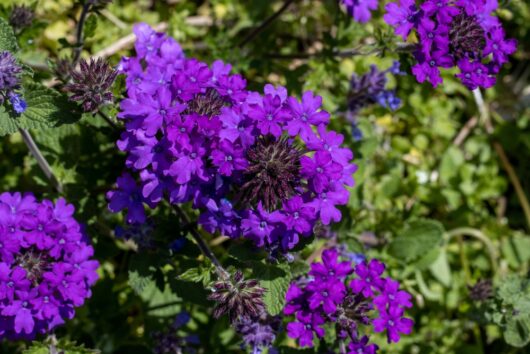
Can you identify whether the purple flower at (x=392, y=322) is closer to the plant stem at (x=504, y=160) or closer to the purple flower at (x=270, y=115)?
the purple flower at (x=270, y=115)

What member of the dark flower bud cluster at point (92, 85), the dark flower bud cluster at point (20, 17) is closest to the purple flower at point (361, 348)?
the dark flower bud cluster at point (92, 85)

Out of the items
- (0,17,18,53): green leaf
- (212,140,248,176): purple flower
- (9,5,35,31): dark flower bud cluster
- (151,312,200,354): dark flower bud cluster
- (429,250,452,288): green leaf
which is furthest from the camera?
(429,250,452,288): green leaf

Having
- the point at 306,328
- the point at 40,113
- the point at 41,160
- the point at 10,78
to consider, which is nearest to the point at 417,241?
the point at 306,328

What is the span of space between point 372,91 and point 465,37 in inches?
43.0

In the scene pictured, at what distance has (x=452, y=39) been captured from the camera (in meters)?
3.26

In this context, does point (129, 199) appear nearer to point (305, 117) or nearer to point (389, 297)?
point (305, 117)

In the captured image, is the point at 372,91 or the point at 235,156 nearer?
the point at 235,156

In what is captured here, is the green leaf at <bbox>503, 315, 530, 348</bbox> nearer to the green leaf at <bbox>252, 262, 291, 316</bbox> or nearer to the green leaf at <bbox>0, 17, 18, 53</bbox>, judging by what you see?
the green leaf at <bbox>252, 262, 291, 316</bbox>

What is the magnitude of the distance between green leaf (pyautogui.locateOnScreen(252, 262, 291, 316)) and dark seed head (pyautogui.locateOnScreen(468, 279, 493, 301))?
165 cm

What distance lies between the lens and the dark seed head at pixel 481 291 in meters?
4.19

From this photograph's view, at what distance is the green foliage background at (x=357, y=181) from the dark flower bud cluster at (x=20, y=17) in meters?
0.11

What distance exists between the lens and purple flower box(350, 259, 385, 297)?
335cm

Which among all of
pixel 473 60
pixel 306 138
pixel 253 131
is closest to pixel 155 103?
pixel 253 131

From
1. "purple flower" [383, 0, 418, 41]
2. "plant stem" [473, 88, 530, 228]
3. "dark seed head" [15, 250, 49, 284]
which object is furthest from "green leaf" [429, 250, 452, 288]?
"dark seed head" [15, 250, 49, 284]
